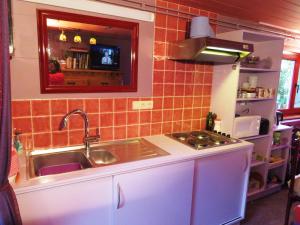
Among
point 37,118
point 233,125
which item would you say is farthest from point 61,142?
point 233,125

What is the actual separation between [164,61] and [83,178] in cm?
124

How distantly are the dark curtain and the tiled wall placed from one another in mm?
653

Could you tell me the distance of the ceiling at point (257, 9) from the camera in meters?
1.81

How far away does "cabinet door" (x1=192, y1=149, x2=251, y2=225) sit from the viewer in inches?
66.9

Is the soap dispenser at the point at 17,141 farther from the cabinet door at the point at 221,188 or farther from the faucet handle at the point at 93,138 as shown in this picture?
the cabinet door at the point at 221,188

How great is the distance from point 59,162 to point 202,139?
122cm

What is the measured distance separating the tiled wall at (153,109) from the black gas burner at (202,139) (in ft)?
0.37

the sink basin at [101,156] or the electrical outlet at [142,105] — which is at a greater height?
the electrical outlet at [142,105]

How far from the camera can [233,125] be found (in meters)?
2.07

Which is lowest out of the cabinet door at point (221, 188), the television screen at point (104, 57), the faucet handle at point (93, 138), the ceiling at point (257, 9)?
the cabinet door at point (221, 188)

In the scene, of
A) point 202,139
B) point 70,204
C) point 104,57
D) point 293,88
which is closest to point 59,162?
point 70,204

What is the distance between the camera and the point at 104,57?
1702mm

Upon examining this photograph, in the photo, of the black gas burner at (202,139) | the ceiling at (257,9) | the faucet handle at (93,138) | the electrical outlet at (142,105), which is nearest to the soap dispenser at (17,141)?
the faucet handle at (93,138)

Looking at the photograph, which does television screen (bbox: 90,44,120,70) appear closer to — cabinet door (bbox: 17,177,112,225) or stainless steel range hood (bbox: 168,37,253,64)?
stainless steel range hood (bbox: 168,37,253,64)
